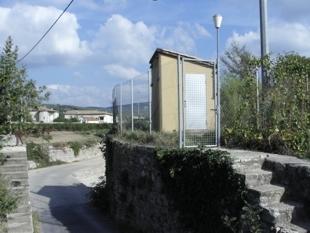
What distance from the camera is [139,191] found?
8977mm

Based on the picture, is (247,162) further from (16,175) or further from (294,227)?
(16,175)

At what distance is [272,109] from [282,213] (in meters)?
3.48

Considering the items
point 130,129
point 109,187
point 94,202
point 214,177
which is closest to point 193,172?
point 214,177

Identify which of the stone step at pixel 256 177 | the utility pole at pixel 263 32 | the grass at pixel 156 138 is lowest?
the stone step at pixel 256 177

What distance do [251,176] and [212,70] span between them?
329 cm

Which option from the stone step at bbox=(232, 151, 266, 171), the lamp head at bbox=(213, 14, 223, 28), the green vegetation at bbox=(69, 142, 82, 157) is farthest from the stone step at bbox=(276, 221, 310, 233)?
the green vegetation at bbox=(69, 142, 82, 157)

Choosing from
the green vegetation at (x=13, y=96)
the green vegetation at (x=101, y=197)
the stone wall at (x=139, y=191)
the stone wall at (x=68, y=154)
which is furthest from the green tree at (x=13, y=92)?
the stone wall at (x=68, y=154)

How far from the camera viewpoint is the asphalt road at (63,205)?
11527 millimetres

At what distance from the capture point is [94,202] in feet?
47.8

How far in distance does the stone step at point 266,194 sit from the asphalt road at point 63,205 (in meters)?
6.23

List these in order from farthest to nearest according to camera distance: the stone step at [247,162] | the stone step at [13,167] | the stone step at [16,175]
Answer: the stone step at [13,167] < the stone step at [16,175] < the stone step at [247,162]

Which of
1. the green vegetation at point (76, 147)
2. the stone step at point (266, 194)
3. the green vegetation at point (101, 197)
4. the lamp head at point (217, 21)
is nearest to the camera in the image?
the stone step at point (266, 194)

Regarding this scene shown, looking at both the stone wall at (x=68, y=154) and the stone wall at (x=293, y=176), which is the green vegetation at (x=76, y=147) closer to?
the stone wall at (x=68, y=154)

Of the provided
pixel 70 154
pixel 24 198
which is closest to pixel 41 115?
pixel 70 154
